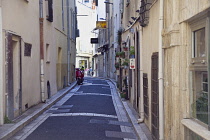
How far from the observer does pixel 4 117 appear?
9.50m

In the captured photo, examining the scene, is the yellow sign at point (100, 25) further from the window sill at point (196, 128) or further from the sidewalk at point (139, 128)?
the window sill at point (196, 128)

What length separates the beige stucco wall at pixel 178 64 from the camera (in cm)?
549

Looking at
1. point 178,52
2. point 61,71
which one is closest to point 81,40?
point 61,71

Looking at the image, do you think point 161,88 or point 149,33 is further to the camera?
point 149,33

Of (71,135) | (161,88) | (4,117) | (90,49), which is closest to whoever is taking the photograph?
(161,88)

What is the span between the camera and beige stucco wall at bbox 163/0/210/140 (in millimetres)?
5492

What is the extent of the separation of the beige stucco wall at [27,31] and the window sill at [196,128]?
234 inches

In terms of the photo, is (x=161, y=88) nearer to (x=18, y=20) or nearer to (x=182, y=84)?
(x=182, y=84)

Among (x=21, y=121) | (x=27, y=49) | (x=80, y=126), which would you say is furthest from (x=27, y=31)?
(x=80, y=126)

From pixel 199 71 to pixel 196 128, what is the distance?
0.81 metres

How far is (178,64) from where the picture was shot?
5.71 metres

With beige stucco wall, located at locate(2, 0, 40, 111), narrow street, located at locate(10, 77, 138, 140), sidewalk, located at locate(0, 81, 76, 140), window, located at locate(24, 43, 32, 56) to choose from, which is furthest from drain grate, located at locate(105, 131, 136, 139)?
window, located at locate(24, 43, 32, 56)

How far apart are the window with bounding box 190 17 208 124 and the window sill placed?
0.09 metres

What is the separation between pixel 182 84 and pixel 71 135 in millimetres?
3820
